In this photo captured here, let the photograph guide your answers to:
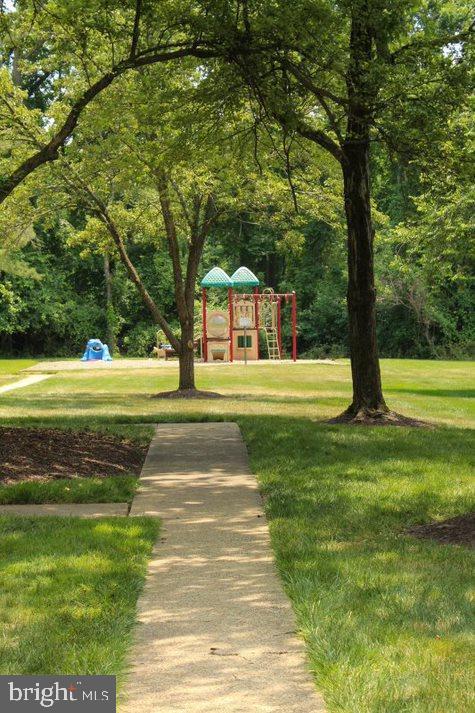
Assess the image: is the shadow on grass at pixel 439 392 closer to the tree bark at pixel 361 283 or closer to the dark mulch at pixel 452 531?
the tree bark at pixel 361 283

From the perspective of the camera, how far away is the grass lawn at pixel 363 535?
4016 mm

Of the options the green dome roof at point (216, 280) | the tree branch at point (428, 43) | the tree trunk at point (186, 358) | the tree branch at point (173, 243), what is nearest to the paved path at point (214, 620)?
the tree branch at point (428, 43)

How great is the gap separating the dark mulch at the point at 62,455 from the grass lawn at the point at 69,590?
2.28m

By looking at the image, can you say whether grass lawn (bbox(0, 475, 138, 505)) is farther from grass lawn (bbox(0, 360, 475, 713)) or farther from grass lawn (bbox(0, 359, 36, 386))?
grass lawn (bbox(0, 359, 36, 386))

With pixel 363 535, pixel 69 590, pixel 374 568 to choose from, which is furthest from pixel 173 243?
pixel 69 590

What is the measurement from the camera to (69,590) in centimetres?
536

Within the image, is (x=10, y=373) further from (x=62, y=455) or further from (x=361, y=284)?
(x=62, y=455)

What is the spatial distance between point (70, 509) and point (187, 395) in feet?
42.7

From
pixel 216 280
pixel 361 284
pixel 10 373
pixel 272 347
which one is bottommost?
pixel 10 373

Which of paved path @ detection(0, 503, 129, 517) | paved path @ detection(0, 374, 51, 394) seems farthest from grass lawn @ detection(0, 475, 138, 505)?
paved path @ detection(0, 374, 51, 394)

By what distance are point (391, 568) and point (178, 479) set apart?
418 cm

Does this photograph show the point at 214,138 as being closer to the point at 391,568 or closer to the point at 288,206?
the point at 288,206

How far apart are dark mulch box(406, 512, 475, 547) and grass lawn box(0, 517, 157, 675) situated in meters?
1.89

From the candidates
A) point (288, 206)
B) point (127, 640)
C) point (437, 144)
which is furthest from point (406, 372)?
point (127, 640)
